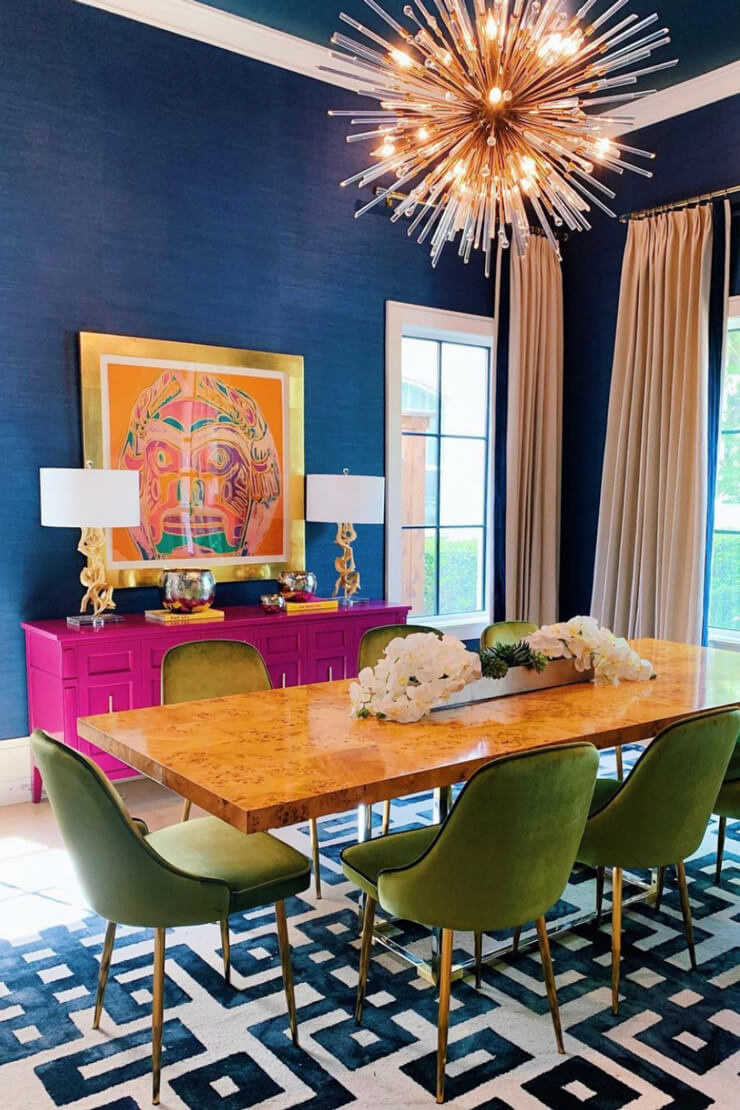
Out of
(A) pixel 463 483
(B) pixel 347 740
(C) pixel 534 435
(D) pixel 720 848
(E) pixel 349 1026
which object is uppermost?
(C) pixel 534 435

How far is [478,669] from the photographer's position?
270cm

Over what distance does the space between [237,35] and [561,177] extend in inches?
92.6

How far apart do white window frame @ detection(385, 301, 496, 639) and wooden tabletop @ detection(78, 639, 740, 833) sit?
214 centimetres

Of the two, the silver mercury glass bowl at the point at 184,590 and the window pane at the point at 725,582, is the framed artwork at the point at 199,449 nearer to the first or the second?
the silver mercury glass bowl at the point at 184,590

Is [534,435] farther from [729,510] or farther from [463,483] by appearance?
[729,510]

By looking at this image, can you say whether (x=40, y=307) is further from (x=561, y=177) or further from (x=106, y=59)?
(x=561, y=177)

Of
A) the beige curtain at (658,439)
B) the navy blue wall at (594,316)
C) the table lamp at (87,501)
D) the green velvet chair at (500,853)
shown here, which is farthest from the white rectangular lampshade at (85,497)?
the navy blue wall at (594,316)

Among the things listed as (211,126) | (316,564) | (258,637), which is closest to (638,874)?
(258,637)

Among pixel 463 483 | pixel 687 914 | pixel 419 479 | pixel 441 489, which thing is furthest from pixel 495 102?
pixel 463 483

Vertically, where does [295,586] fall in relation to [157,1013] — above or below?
above

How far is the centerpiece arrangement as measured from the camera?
8.34ft

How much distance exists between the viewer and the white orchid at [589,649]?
2.97 m

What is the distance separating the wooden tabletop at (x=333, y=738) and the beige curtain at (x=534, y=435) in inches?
95.2

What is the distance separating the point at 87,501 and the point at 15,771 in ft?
4.10
